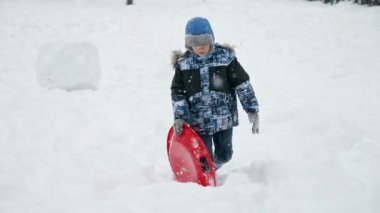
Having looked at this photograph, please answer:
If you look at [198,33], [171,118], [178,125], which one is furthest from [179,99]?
[171,118]

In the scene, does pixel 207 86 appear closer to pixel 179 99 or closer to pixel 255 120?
pixel 179 99

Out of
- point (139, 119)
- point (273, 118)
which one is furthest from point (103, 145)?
point (273, 118)

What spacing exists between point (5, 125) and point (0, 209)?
2.53 meters

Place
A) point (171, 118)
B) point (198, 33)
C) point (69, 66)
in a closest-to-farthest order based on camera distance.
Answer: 1. point (198, 33)
2. point (171, 118)
3. point (69, 66)

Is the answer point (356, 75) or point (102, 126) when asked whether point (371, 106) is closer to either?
point (356, 75)

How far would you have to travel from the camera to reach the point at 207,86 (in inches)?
136

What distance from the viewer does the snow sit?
2963mm

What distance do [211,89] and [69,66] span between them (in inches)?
178

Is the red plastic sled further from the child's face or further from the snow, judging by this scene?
the child's face

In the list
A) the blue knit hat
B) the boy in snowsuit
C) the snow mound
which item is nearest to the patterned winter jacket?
the boy in snowsuit

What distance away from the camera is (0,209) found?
2.90m

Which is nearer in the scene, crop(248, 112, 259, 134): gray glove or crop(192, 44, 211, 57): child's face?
crop(192, 44, 211, 57): child's face

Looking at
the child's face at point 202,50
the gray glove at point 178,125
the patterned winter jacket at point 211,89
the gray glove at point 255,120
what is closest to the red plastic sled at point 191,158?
the gray glove at point 178,125

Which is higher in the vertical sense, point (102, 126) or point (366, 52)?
point (366, 52)
